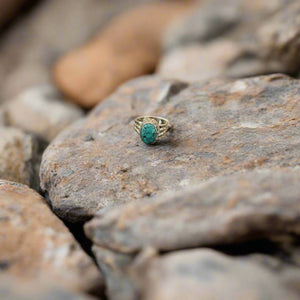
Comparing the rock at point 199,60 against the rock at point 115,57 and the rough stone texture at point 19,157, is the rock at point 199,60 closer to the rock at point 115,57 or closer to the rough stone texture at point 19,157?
the rock at point 115,57

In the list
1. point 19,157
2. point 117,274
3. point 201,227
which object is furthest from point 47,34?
point 201,227

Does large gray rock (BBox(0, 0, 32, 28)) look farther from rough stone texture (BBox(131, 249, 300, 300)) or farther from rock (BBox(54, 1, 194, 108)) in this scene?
rough stone texture (BBox(131, 249, 300, 300))

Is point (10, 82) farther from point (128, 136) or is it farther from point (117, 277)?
point (117, 277)

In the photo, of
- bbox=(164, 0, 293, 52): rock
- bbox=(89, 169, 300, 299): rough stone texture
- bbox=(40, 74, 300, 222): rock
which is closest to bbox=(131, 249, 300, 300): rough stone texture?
bbox=(89, 169, 300, 299): rough stone texture

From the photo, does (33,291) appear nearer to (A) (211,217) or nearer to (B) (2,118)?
(A) (211,217)

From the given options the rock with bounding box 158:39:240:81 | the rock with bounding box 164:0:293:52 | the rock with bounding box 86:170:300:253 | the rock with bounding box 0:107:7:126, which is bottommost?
the rock with bounding box 158:39:240:81

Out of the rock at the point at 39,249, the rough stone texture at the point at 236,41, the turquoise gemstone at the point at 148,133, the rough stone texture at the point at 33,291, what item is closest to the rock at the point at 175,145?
the turquoise gemstone at the point at 148,133

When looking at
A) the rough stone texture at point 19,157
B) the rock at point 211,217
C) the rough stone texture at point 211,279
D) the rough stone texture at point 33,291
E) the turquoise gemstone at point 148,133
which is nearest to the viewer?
the rough stone texture at point 211,279

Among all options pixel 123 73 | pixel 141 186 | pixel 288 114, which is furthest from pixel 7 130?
pixel 288 114
